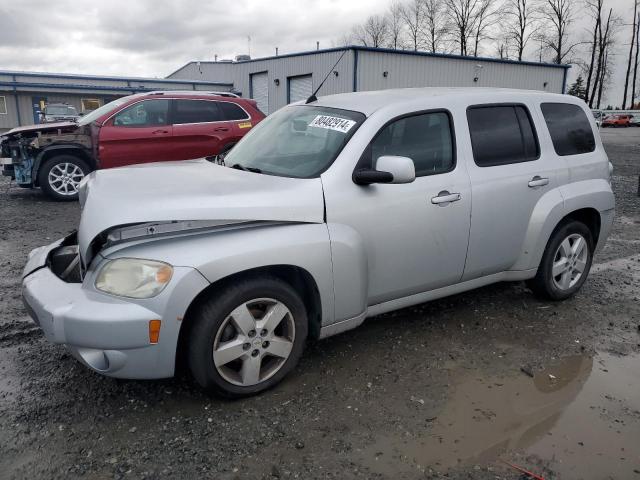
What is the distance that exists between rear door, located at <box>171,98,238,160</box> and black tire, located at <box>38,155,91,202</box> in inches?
64.6

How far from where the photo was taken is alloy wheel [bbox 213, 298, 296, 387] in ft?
9.41

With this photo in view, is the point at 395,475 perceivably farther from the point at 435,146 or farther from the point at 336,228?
the point at 435,146

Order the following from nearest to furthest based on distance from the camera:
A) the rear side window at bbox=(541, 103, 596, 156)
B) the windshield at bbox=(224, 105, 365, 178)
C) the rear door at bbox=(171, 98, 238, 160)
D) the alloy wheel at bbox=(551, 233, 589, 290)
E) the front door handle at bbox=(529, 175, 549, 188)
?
the windshield at bbox=(224, 105, 365, 178) < the front door handle at bbox=(529, 175, 549, 188) < the rear side window at bbox=(541, 103, 596, 156) < the alloy wheel at bbox=(551, 233, 589, 290) < the rear door at bbox=(171, 98, 238, 160)

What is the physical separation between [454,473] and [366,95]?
8.65 ft

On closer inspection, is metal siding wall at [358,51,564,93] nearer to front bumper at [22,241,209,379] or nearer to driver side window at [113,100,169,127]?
driver side window at [113,100,169,127]

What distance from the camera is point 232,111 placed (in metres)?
9.55

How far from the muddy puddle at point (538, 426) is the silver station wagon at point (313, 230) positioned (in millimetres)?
791

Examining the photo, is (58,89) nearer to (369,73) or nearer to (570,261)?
(369,73)

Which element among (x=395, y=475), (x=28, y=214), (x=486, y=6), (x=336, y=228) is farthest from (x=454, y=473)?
(x=486, y=6)

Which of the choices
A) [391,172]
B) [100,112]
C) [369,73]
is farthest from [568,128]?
[369,73]

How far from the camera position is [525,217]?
13.3 ft

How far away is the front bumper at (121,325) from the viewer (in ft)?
8.52

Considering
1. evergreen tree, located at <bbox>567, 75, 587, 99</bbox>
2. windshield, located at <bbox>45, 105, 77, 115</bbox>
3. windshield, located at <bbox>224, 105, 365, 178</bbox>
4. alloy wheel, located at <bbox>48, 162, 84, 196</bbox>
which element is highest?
evergreen tree, located at <bbox>567, 75, 587, 99</bbox>

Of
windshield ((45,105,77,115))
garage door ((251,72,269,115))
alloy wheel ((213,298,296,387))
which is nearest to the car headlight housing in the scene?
alloy wheel ((213,298,296,387))
